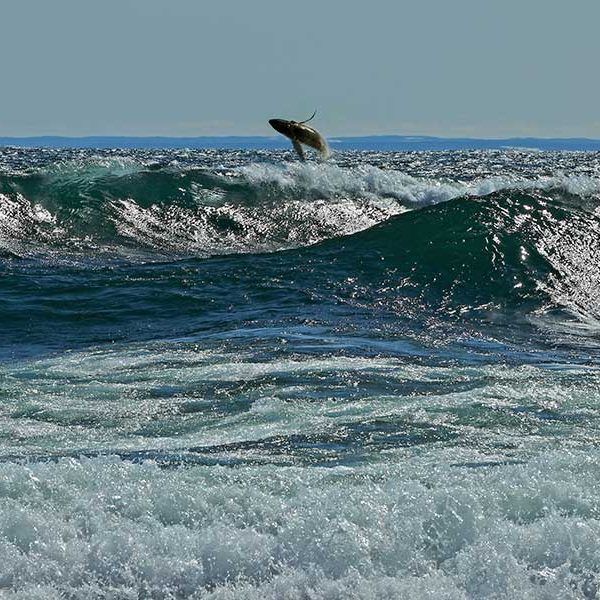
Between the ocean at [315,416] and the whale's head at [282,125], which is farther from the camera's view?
the whale's head at [282,125]

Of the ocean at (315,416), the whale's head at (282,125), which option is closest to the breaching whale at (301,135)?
the whale's head at (282,125)

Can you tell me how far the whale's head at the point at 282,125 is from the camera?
1439 cm

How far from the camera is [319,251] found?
60.9ft

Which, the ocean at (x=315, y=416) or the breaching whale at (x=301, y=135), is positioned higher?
the breaching whale at (x=301, y=135)

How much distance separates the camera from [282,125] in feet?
47.9

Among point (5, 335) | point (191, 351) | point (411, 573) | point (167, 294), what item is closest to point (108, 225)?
point (167, 294)

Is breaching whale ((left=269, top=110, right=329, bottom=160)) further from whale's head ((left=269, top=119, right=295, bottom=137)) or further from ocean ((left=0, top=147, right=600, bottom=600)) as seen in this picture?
ocean ((left=0, top=147, right=600, bottom=600))

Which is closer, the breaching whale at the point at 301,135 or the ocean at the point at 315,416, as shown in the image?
the ocean at the point at 315,416

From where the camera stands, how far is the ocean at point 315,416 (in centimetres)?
657

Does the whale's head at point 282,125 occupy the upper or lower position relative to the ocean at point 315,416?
upper

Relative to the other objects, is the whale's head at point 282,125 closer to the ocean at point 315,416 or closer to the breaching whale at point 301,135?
the breaching whale at point 301,135

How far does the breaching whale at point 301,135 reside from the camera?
1436 centimetres

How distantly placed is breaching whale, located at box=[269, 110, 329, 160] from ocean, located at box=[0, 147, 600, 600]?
5.62 feet

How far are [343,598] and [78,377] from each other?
5.03 metres
